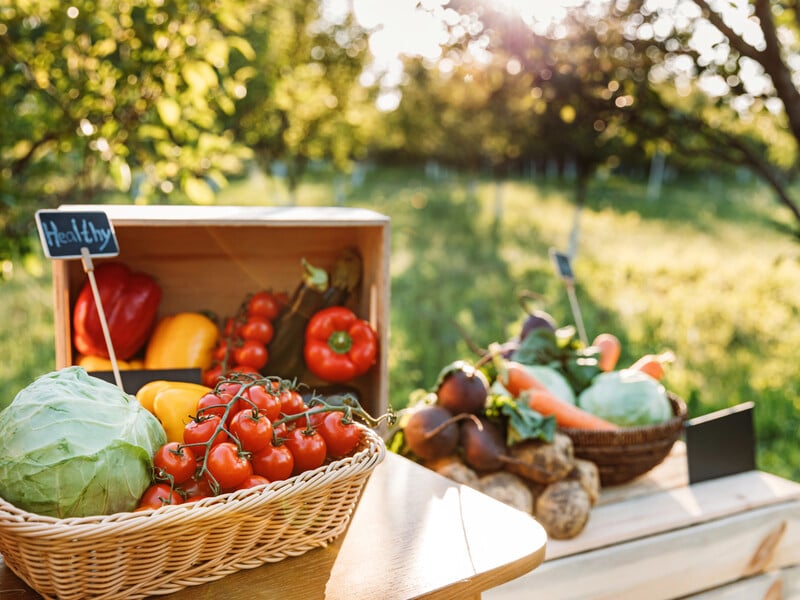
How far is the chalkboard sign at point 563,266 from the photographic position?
8.81ft

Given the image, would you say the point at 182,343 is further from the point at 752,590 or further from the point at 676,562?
the point at 752,590

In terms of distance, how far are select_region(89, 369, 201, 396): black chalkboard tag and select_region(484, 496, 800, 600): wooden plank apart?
889mm

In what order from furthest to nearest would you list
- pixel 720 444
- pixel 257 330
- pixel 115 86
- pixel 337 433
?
pixel 115 86 < pixel 720 444 < pixel 257 330 < pixel 337 433

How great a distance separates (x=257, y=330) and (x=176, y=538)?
3.16 feet

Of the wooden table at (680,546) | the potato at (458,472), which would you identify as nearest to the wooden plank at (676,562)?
the wooden table at (680,546)

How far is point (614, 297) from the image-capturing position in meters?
7.81

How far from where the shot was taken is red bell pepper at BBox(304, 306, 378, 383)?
198cm

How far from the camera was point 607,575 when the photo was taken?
77.8 inches

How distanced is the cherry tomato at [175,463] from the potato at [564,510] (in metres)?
1.09

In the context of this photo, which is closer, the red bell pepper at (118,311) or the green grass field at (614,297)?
the red bell pepper at (118,311)

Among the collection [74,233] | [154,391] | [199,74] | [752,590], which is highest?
[199,74]

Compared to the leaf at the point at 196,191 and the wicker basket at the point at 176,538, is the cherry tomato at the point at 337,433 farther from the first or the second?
the leaf at the point at 196,191

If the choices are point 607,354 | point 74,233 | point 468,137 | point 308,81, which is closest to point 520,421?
point 607,354

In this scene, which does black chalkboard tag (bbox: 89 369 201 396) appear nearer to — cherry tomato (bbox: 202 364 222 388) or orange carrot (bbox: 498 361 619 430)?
cherry tomato (bbox: 202 364 222 388)
